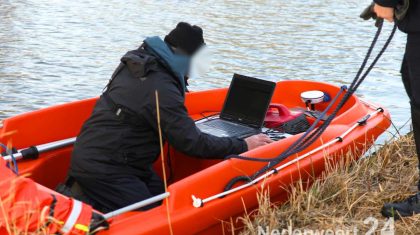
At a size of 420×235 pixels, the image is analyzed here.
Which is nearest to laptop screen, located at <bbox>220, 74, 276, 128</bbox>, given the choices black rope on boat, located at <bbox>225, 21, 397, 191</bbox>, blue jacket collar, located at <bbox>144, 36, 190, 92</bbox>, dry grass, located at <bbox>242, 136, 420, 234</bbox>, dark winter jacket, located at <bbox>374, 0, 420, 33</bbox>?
black rope on boat, located at <bbox>225, 21, 397, 191</bbox>

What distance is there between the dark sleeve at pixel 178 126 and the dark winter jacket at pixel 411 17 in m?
1.31

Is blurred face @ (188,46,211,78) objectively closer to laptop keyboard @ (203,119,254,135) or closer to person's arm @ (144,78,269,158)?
person's arm @ (144,78,269,158)

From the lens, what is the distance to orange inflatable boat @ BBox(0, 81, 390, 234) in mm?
4008

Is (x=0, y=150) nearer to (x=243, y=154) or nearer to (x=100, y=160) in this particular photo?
(x=100, y=160)

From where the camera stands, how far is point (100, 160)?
162 inches

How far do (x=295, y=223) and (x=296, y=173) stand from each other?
47cm

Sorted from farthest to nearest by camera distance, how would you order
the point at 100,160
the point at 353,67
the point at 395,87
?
the point at 353,67
the point at 395,87
the point at 100,160

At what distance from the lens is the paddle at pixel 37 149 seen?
4.60 meters

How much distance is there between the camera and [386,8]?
12.6 ft

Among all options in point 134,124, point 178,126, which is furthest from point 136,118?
point 178,126

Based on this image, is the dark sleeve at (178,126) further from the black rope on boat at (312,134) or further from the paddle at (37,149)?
the paddle at (37,149)

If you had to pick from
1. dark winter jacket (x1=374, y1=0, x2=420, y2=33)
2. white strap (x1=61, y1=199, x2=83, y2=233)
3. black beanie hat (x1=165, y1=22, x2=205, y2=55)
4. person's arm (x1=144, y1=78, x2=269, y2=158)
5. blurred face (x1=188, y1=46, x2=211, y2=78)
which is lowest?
white strap (x1=61, y1=199, x2=83, y2=233)

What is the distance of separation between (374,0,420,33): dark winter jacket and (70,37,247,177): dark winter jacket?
1253 millimetres

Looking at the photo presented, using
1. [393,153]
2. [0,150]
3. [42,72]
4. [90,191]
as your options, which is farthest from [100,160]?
[42,72]
